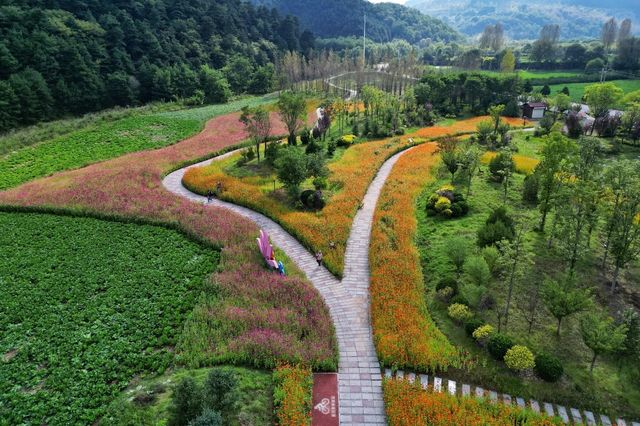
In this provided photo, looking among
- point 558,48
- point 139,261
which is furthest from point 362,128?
point 558,48

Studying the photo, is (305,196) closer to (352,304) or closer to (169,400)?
(352,304)

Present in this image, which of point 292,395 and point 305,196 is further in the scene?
point 305,196

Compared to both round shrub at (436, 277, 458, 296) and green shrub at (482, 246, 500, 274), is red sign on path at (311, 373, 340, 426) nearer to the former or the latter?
round shrub at (436, 277, 458, 296)

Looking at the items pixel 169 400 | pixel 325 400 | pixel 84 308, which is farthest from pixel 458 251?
pixel 84 308

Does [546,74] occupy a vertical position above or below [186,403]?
above

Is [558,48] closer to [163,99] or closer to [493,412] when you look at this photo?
[163,99]

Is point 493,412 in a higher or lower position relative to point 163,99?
lower

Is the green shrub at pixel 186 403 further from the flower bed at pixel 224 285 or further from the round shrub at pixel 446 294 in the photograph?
the round shrub at pixel 446 294
